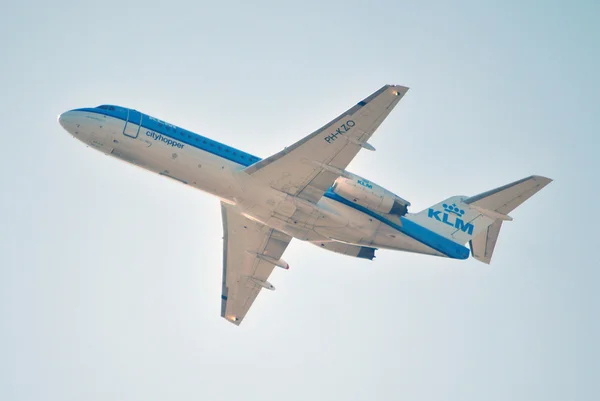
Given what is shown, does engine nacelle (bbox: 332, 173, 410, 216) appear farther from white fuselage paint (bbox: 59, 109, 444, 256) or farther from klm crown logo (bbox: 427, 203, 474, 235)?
klm crown logo (bbox: 427, 203, 474, 235)

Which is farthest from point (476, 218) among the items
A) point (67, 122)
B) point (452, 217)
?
point (67, 122)

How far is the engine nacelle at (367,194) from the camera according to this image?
3784 centimetres

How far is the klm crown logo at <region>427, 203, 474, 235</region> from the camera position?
1670 inches

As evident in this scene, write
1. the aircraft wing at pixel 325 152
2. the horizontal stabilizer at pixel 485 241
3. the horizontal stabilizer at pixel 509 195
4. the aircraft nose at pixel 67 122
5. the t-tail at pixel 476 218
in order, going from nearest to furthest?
the aircraft wing at pixel 325 152, the aircraft nose at pixel 67 122, the horizontal stabilizer at pixel 509 195, the t-tail at pixel 476 218, the horizontal stabilizer at pixel 485 241

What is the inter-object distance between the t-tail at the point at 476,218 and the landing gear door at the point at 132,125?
14778mm

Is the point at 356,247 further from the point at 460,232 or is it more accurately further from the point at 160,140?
the point at 160,140

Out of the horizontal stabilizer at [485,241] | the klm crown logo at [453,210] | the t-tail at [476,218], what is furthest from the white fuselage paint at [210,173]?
the horizontal stabilizer at [485,241]

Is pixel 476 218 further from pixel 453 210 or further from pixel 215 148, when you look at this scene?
pixel 215 148

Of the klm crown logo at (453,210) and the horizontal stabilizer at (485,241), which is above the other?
the klm crown logo at (453,210)

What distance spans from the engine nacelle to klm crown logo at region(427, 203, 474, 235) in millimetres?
4663

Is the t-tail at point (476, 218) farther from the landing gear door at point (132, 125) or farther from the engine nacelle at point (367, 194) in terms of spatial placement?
the landing gear door at point (132, 125)

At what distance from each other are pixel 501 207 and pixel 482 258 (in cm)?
301

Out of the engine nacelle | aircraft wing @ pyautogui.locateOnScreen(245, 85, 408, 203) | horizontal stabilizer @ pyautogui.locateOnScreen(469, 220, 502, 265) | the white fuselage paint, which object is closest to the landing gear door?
the white fuselage paint

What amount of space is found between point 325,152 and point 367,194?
3368 mm
